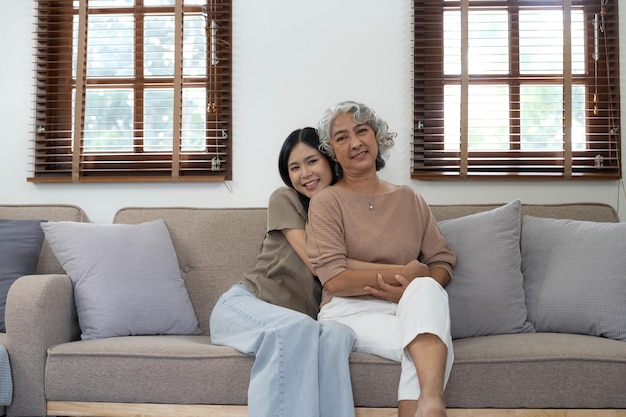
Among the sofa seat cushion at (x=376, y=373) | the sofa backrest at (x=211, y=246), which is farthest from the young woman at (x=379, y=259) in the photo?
the sofa backrest at (x=211, y=246)

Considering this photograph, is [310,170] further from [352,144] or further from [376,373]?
[376,373]

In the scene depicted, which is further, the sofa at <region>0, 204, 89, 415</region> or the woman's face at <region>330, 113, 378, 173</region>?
the woman's face at <region>330, 113, 378, 173</region>

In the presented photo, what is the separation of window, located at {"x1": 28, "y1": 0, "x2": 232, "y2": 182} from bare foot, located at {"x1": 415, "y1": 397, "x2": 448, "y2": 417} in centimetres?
167

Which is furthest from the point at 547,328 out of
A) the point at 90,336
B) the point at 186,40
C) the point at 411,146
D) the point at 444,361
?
the point at 186,40

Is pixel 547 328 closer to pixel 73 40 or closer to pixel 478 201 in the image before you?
pixel 478 201

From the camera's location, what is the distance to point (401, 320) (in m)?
2.09

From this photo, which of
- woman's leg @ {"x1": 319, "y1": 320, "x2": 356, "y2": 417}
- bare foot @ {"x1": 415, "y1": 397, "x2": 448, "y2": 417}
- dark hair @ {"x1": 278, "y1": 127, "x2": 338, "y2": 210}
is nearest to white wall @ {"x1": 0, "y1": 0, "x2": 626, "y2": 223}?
dark hair @ {"x1": 278, "y1": 127, "x2": 338, "y2": 210}

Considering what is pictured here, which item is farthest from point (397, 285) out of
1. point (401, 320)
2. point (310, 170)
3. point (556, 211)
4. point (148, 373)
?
point (556, 211)

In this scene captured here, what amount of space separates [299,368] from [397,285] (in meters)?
0.47

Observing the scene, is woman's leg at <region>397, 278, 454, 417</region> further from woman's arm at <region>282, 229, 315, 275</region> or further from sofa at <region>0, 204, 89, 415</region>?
sofa at <region>0, 204, 89, 415</region>

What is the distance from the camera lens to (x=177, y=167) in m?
3.20

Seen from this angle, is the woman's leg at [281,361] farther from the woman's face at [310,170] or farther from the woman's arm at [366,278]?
the woman's face at [310,170]

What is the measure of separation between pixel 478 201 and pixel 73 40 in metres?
2.08

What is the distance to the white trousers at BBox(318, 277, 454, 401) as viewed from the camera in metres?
1.94
